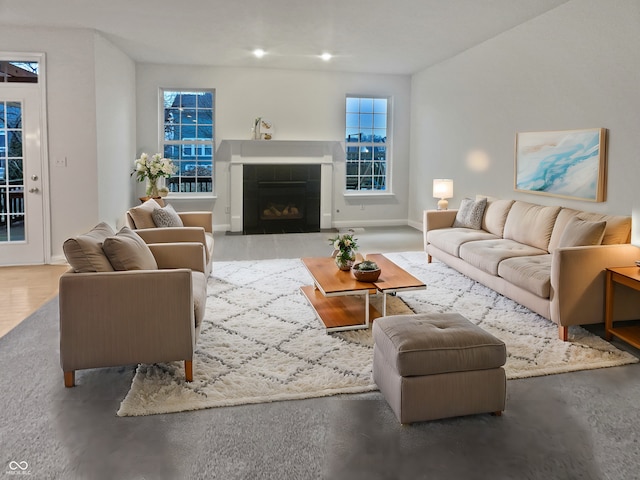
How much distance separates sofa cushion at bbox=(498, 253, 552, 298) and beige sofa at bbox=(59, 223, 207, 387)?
2.55m

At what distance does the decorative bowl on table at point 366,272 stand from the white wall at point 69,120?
370 centimetres

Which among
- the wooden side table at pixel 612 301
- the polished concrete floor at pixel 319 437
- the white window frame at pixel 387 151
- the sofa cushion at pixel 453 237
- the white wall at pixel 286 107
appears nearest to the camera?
the polished concrete floor at pixel 319 437

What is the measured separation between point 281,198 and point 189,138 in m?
1.84

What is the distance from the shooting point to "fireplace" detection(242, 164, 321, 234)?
346 inches

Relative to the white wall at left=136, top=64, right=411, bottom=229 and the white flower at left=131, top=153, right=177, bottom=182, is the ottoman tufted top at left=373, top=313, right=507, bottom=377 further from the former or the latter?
the white wall at left=136, top=64, right=411, bottom=229

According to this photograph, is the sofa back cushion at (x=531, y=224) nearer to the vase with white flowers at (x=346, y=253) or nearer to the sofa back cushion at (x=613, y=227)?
the sofa back cushion at (x=613, y=227)

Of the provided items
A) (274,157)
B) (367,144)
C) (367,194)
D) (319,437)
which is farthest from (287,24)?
(319,437)

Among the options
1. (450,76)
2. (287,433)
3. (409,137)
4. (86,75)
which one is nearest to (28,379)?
(287,433)

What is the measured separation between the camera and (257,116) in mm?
8711

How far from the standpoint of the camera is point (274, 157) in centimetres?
880

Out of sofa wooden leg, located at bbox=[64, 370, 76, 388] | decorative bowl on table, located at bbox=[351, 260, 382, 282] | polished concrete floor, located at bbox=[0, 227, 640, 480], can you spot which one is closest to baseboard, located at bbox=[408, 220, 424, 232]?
decorative bowl on table, located at bbox=[351, 260, 382, 282]

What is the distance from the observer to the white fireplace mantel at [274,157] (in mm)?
8672

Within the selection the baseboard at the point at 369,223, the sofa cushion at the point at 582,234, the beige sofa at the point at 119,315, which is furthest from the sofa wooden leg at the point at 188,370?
the baseboard at the point at 369,223

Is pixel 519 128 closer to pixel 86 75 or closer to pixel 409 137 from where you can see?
pixel 409 137
